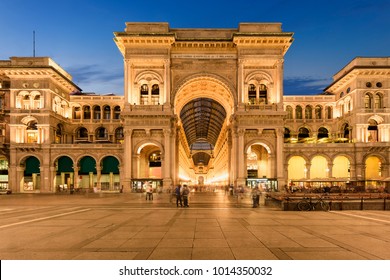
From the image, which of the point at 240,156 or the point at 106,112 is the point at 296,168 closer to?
the point at 240,156

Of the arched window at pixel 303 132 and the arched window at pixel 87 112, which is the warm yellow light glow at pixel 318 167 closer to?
the arched window at pixel 303 132

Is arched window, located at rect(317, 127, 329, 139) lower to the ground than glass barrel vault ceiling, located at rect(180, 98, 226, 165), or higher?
lower

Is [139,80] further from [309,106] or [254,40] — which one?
[309,106]

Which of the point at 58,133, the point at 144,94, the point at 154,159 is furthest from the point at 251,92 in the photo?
the point at 58,133

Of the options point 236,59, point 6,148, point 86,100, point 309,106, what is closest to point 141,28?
point 236,59

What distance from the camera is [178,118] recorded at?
204 ft

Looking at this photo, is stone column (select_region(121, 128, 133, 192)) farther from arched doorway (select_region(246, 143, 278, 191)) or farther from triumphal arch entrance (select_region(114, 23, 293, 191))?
arched doorway (select_region(246, 143, 278, 191))

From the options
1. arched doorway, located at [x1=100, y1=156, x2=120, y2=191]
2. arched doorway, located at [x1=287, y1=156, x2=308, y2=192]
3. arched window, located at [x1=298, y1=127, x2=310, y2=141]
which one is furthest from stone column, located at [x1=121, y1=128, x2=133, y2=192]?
arched window, located at [x1=298, y1=127, x2=310, y2=141]

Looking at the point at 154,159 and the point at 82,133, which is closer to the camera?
the point at 154,159

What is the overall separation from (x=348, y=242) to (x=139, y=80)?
48.1m

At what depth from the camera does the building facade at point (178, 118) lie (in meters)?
55.0

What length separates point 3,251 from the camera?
38.8 feet

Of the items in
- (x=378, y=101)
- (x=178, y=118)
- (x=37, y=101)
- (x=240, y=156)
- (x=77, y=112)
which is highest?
(x=378, y=101)

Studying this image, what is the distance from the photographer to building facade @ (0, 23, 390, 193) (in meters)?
55.0
